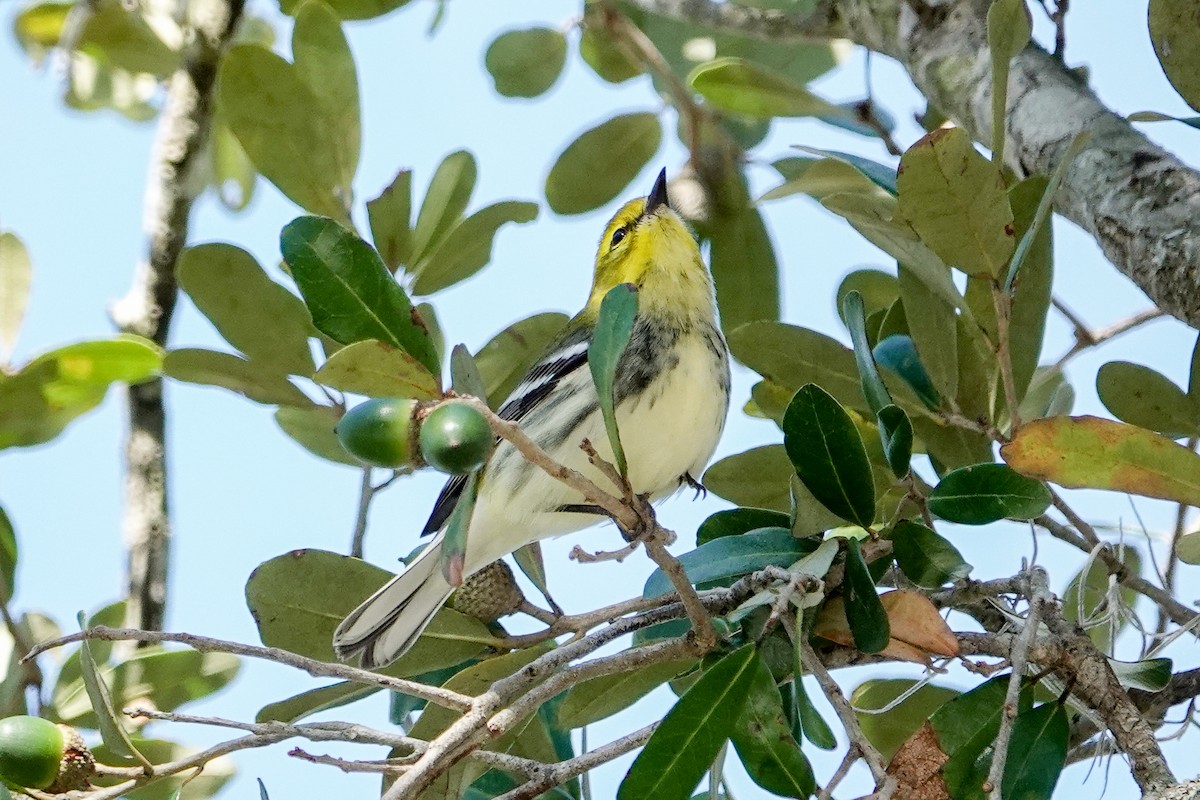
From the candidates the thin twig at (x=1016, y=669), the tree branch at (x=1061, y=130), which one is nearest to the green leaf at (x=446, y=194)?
the tree branch at (x=1061, y=130)

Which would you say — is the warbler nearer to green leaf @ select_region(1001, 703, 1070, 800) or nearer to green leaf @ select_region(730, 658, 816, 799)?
green leaf @ select_region(730, 658, 816, 799)

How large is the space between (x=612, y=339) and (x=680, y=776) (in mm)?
469

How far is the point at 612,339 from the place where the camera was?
4.41 ft

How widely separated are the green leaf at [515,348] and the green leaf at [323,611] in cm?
54

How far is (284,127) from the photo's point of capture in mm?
2254

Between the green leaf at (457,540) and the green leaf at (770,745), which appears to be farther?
the green leaf at (770,745)

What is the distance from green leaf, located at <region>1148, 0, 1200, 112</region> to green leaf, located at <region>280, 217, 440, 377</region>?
3.76ft

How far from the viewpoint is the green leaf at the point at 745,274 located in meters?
2.80

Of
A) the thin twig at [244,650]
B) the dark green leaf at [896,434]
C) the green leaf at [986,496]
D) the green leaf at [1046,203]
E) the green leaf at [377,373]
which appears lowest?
the thin twig at [244,650]

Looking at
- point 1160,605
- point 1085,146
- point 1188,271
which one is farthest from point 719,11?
point 1160,605

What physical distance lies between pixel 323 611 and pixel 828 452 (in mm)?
828

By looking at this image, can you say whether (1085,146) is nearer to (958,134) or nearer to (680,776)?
(958,134)

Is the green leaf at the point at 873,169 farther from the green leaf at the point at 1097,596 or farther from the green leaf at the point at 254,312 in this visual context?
the green leaf at the point at 254,312

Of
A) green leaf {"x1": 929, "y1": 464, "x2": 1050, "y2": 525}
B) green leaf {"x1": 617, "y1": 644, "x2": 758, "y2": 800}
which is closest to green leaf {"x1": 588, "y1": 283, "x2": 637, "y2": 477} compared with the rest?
green leaf {"x1": 617, "y1": 644, "x2": 758, "y2": 800}
